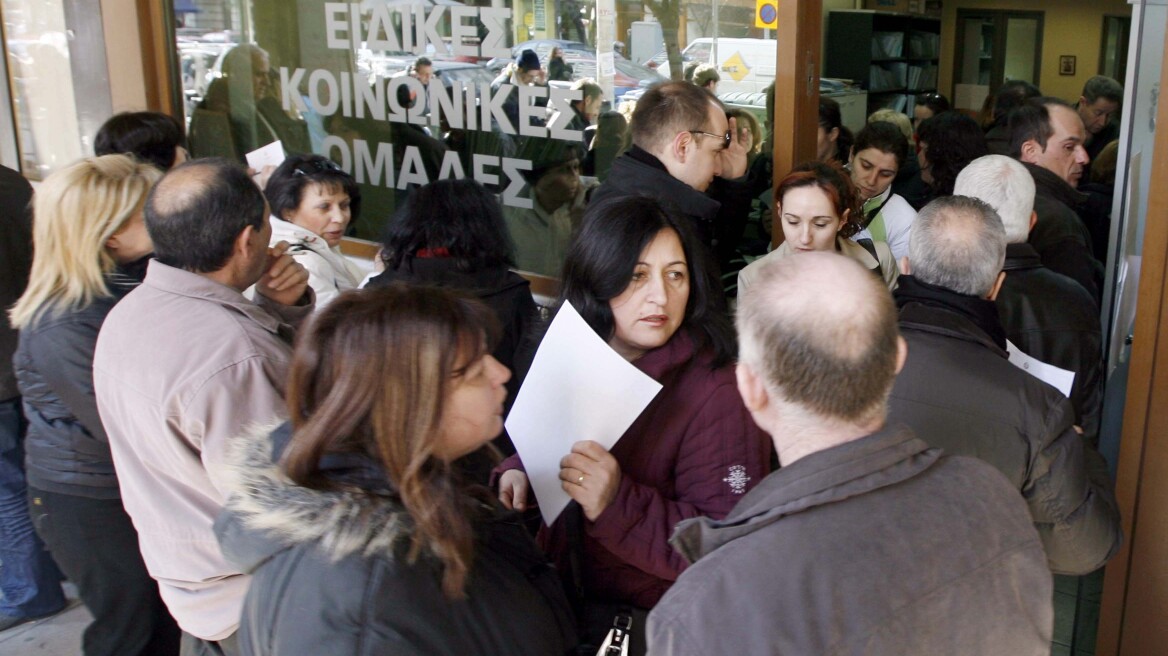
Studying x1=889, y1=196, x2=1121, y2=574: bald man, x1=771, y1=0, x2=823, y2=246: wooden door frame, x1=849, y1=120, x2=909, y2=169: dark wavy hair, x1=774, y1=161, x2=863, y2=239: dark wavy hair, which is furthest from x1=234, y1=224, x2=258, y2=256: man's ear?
x1=849, y1=120, x2=909, y2=169: dark wavy hair

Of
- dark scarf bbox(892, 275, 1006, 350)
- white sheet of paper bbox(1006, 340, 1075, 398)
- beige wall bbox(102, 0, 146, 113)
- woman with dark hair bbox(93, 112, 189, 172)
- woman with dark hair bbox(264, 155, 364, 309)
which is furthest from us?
beige wall bbox(102, 0, 146, 113)

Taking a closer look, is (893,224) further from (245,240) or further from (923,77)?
(923,77)

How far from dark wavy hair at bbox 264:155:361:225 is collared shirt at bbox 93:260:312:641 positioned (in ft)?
4.55

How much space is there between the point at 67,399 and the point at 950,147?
130 inches

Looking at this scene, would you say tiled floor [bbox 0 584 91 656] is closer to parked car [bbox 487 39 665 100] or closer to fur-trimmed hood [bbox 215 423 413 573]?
fur-trimmed hood [bbox 215 423 413 573]

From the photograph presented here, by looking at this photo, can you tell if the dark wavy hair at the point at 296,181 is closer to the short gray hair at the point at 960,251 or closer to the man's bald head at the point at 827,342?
the short gray hair at the point at 960,251

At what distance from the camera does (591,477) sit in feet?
6.19

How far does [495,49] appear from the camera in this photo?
15.9ft

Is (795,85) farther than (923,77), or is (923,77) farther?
(923,77)

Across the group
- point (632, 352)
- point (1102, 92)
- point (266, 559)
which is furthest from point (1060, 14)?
point (266, 559)

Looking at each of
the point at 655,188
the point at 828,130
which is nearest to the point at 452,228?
the point at 655,188

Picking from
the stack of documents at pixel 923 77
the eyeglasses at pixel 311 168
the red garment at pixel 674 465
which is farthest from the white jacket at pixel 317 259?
the stack of documents at pixel 923 77

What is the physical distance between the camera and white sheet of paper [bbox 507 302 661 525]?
195 centimetres

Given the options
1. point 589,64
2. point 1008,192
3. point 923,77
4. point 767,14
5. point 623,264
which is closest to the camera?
point 623,264
